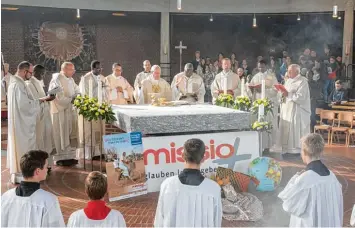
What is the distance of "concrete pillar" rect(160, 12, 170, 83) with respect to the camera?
16.2m

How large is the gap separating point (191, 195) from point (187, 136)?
3.31 m

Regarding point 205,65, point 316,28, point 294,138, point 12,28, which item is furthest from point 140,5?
point 294,138

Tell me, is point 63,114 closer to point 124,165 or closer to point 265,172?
point 124,165

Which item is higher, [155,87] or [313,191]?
[155,87]

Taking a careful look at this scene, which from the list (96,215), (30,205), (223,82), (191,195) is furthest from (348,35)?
(30,205)

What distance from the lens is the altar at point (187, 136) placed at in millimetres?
6355

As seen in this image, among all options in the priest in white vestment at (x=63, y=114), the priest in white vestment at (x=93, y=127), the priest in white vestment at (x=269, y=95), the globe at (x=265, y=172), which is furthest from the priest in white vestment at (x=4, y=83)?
the globe at (x=265, y=172)

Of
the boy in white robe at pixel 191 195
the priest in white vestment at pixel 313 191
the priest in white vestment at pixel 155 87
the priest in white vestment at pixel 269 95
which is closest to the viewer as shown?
the boy in white robe at pixel 191 195

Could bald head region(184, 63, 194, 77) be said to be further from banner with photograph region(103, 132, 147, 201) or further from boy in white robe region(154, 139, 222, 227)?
boy in white robe region(154, 139, 222, 227)

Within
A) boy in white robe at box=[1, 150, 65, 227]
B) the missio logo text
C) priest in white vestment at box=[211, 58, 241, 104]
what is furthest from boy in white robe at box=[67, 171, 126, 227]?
priest in white vestment at box=[211, 58, 241, 104]

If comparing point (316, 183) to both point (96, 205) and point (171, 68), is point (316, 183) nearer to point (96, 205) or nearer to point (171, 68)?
point (96, 205)

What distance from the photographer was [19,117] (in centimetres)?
681

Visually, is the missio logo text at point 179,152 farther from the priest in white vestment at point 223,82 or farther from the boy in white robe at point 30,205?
the boy in white robe at point 30,205

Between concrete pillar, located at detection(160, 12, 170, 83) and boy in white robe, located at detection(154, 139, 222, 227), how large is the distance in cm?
1307
